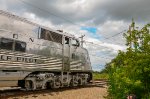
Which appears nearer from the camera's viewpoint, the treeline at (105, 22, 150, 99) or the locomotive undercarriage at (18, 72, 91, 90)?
the treeline at (105, 22, 150, 99)

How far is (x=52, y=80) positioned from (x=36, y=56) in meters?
2.84

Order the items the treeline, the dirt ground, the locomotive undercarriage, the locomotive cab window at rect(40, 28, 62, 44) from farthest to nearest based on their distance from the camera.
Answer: the locomotive cab window at rect(40, 28, 62, 44)
the locomotive undercarriage
the dirt ground
the treeline

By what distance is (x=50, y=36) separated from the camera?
59.2ft

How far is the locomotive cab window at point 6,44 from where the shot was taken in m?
13.6

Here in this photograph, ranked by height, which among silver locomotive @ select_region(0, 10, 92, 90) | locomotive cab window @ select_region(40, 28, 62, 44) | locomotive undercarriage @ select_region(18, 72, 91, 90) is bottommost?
locomotive undercarriage @ select_region(18, 72, 91, 90)

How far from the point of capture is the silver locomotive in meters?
14.0

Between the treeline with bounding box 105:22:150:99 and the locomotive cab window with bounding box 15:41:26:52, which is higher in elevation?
the locomotive cab window with bounding box 15:41:26:52

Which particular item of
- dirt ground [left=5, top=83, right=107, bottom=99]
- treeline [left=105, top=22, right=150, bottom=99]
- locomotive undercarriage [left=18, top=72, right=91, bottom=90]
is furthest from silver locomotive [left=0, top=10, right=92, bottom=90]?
treeline [left=105, top=22, right=150, bottom=99]

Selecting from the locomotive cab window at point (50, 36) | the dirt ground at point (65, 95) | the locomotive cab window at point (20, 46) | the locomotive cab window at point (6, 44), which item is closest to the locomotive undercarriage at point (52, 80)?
the dirt ground at point (65, 95)

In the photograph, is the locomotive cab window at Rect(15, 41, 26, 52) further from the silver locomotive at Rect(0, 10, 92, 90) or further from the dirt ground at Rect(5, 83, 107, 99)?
the dirt ground at Rect(5, 83, 107, 99)

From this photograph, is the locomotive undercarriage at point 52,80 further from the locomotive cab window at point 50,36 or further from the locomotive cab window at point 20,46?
the locomotive cab window at point 50,36

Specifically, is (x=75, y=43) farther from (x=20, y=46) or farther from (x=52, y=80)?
(x=20, y=46)

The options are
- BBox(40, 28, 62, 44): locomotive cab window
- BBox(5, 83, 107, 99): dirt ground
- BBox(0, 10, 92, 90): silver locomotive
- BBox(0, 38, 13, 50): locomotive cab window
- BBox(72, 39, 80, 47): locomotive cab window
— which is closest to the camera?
BBox(0, 38, 13, 50): locomotive cab window

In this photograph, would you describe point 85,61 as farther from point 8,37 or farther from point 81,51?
point 8,37
